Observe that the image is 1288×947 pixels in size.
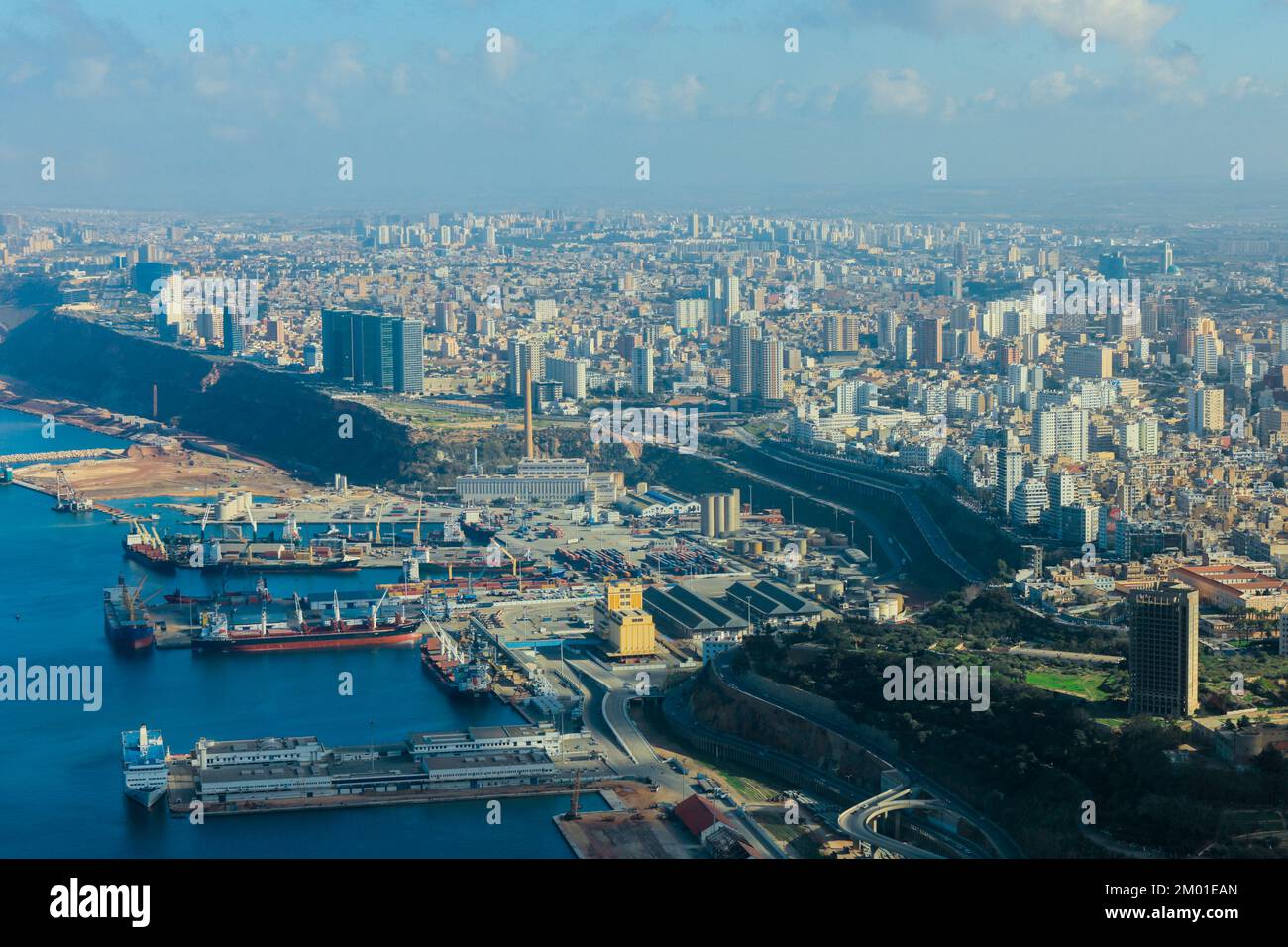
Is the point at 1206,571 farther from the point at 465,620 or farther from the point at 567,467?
the point at 567,467

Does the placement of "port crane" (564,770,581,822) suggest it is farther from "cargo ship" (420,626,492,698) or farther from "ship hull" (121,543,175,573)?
"ship hull" (121,543,175,573)

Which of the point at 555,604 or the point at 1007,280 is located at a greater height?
the point at 1007,280

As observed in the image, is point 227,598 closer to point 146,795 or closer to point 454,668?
point 454,668

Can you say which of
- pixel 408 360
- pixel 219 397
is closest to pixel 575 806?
pixel 408 360

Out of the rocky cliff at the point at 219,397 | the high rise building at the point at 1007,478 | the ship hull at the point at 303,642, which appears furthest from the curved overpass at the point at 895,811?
the rocky cliff at the point at 219,397

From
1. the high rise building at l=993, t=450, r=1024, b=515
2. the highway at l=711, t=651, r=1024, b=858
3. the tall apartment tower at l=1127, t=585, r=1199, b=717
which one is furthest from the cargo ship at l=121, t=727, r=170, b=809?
the high rise building at l=993, t=450, r=1024, b=515

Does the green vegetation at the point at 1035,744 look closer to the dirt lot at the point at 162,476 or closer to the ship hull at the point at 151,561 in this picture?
the ship hull at the point at 151,561
